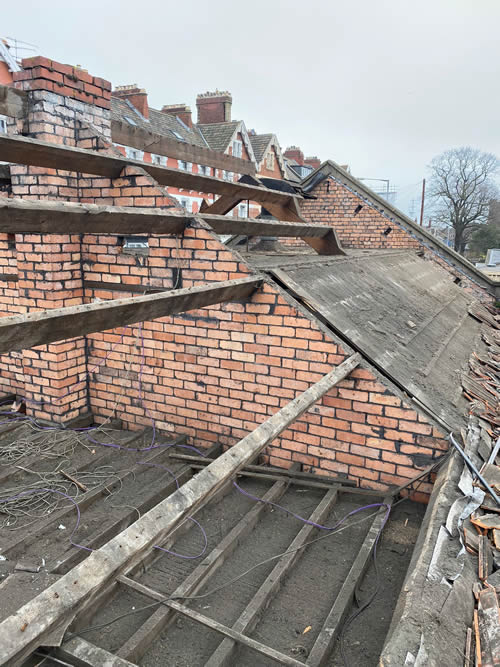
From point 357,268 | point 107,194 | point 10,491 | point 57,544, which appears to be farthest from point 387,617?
point 357,268

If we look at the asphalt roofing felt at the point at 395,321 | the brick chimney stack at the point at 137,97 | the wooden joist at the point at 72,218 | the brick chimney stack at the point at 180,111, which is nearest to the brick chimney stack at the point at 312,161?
the brick chimney stack at the point at 180,111

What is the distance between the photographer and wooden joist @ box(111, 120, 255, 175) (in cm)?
494

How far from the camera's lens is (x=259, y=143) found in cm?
3384

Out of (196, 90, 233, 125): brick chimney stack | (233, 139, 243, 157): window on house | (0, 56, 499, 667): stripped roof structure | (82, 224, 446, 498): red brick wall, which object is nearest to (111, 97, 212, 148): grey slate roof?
(196, 90, 233, 125): brick chimney stack

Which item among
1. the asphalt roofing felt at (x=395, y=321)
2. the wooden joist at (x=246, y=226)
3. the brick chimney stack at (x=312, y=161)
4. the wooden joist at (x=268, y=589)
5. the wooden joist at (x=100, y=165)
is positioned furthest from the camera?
the brick chimney stack at (x=312, y=161)

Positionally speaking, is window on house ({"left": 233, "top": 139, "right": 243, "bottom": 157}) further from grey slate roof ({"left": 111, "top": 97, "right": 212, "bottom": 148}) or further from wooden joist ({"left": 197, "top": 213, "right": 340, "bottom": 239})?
wooden joist ({"left": 197, "top": 213, "right": 340, "bottom": 239})

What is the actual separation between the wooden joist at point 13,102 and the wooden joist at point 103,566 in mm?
3747

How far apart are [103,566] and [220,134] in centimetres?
3091

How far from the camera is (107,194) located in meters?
4.43

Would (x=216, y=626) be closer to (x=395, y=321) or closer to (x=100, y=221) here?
(x=100, y=221)

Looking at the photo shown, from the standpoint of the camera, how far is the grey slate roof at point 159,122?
22559 mm

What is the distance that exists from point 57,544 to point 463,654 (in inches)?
94.3

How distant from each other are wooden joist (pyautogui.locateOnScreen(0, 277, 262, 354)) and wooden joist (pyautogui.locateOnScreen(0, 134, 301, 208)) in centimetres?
137

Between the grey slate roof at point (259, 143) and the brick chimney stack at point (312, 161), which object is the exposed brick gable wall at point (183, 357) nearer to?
the grey slate roof at point (259, 143)
